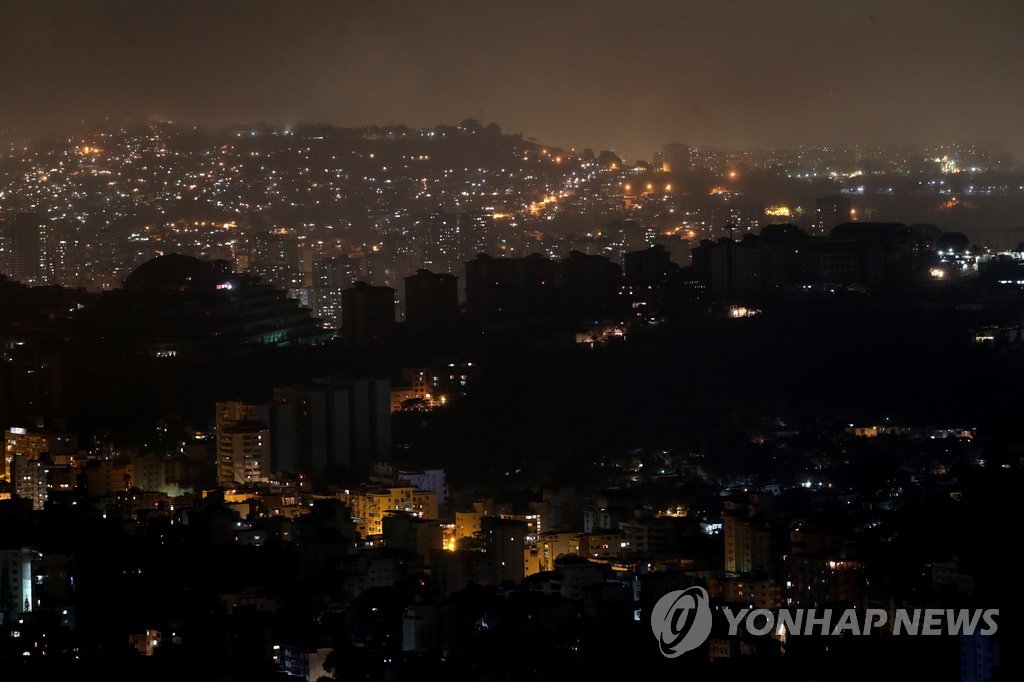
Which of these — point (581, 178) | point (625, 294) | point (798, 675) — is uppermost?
point (581, 178)

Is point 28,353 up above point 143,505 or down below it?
above

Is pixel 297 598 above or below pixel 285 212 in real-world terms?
below

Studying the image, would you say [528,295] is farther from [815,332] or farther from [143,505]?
[143,505]

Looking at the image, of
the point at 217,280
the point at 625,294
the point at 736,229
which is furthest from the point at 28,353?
the point at 736,229

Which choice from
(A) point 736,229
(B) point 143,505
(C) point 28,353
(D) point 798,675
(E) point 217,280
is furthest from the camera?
(A) point 736,229

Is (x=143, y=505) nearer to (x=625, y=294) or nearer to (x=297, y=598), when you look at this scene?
(x=297, y=598)

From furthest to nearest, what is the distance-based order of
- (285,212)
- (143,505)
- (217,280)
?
(285,212) < (217,280) < (143,505)

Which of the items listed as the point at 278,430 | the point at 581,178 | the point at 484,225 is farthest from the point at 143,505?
the point at 581,178

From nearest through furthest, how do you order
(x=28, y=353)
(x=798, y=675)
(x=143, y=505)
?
(x=798, y=675)
(x=143, y=505)
(x=28, y=353)

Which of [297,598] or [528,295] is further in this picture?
[528,295]
